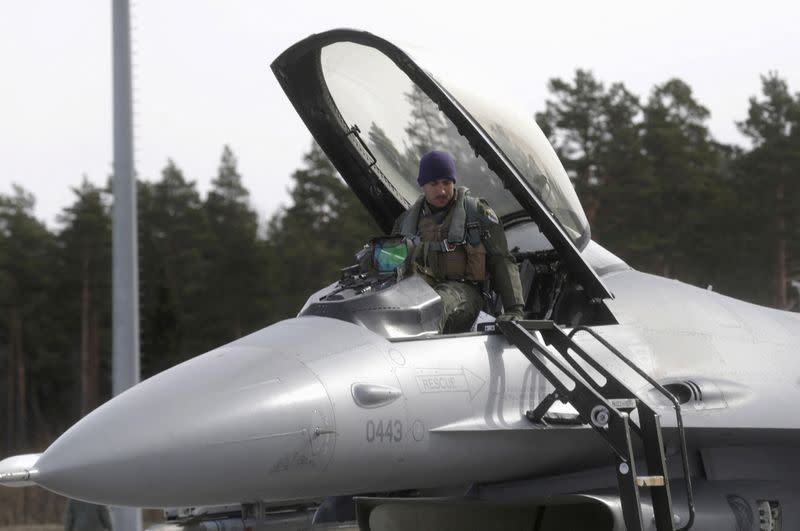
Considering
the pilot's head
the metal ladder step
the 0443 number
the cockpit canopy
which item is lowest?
the metal ladder step

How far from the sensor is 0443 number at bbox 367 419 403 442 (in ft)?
17.5

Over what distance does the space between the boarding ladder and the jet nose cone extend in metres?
1.21

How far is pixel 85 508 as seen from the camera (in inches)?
345

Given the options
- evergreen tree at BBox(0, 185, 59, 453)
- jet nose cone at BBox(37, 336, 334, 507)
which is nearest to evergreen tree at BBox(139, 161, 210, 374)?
evergreen tree at BBox(0, 185, 59, 453)

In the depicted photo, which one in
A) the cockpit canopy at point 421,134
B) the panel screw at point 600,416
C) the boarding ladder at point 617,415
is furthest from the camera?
the cockpit canopy at point 421,134

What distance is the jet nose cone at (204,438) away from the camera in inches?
185

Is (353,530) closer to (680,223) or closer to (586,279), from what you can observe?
(586,279)

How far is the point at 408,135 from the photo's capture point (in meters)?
7.52

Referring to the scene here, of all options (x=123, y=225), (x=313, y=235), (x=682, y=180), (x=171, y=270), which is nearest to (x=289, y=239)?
(x=313, y=235)

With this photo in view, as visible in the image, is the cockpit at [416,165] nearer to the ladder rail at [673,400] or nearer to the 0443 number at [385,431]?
the ladder rail at [673,400]

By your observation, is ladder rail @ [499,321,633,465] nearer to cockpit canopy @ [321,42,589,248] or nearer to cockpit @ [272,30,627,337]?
cockpit @ [272,30,627,337]

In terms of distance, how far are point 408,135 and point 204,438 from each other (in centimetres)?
318

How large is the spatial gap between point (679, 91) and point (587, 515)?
4369cm

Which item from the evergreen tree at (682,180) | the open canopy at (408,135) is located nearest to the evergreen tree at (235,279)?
the evergreen tree at (682,180)
